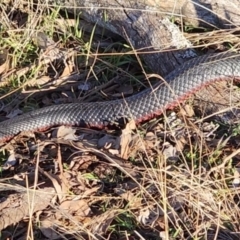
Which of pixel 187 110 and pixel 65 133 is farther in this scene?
pixel 65 133

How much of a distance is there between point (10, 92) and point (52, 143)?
844 mm

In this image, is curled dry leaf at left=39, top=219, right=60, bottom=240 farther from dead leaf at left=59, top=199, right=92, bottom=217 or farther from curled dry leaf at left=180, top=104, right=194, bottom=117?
curled dry leaf at left=180, top=104, right=194, bottom=117

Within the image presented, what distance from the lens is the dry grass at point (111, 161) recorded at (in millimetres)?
3715

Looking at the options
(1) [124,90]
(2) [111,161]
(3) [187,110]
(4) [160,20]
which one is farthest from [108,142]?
(4) [160,20]

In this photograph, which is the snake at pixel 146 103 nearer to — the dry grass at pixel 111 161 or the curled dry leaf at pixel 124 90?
the dry grass at pixel 111 161

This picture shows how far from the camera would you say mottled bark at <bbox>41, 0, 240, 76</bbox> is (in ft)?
16.0

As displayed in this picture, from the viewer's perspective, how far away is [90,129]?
477 cm

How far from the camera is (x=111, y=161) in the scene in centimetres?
409

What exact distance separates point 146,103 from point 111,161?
681 mm

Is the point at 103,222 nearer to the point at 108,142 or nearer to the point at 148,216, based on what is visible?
the point at 148,216

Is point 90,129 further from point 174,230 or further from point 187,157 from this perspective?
point 174,230

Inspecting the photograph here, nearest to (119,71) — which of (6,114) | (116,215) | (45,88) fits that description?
(45,88)

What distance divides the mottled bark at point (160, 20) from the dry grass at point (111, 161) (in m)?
0.15

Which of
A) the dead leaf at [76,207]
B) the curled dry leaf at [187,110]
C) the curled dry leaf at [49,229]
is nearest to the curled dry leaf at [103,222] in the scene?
the dead leaf at [76,207]
